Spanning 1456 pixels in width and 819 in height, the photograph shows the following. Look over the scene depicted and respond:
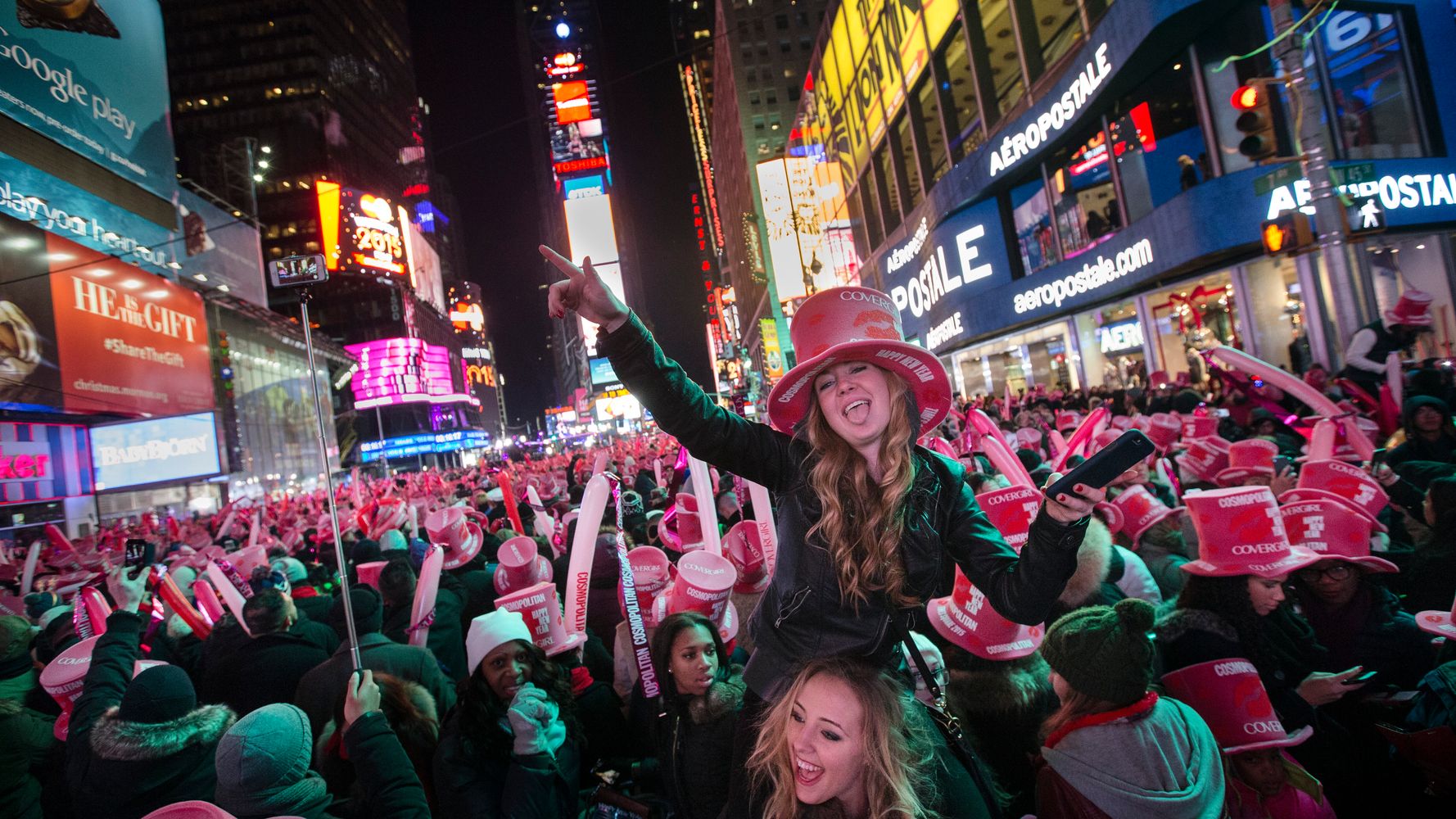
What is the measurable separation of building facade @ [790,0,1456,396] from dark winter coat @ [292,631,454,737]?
9803mm

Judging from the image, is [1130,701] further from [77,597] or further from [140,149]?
[140,149]

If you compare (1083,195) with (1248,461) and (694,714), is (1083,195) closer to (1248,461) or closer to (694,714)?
(1248,461)

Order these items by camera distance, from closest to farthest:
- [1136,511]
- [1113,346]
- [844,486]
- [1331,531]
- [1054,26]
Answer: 1. [844,486]
2. [1331,531]
3. [1136,511]
4. [1113,346]
5. [1054,26]

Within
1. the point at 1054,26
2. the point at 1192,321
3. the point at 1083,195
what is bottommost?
the point at 1192,321

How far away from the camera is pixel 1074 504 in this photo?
166 centimetres

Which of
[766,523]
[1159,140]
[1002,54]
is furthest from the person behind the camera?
[1002,54]

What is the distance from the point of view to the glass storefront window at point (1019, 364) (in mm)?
21656

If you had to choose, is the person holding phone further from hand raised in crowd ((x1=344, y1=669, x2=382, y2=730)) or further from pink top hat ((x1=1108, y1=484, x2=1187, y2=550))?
pink top hat ((x1=1108, y1=484, x2=1187, y2=550))

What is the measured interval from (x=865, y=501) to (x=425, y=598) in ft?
11.5

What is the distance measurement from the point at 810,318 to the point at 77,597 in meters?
6.03

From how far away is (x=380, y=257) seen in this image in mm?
55375

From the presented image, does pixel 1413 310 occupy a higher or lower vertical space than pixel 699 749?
higher

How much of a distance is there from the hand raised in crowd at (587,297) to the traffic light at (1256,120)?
8406mm

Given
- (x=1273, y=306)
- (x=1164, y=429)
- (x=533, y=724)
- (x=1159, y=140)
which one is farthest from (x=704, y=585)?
(x=1159, y=140)
